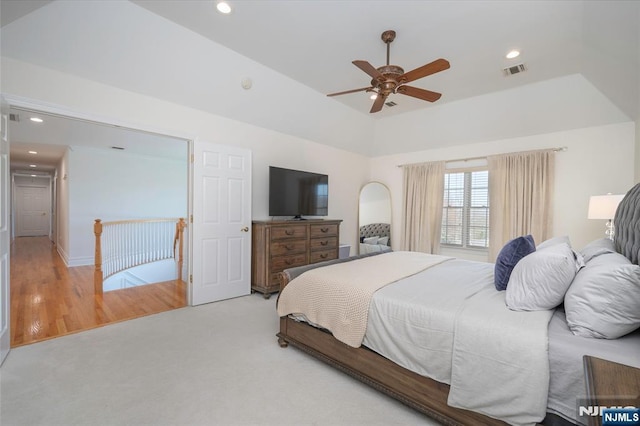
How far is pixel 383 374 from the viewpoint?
5.89 ft

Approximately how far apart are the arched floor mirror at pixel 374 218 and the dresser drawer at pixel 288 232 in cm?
197

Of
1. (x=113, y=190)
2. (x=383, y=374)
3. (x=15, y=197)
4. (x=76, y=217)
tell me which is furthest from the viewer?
(x=15, y=197)

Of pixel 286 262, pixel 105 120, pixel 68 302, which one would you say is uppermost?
pixel 105 120

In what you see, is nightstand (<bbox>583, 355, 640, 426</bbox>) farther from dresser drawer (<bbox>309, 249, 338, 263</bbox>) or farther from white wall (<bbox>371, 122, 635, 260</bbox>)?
white wall (<bbox>371, 122, 635, 260</bbox>)

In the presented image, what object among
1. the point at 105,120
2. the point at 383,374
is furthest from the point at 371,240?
the point at 105,120

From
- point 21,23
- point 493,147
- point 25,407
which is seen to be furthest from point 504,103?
point 25,407

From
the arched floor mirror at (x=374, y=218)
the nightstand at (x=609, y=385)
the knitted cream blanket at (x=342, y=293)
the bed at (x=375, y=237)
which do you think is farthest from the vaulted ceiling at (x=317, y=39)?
the bed at (x=375, y=237)

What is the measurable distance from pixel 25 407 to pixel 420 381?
243cm

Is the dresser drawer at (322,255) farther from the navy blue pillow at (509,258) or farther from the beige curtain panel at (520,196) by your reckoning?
the navy blue pillow at (509,258)

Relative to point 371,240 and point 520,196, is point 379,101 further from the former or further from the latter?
point 371,240

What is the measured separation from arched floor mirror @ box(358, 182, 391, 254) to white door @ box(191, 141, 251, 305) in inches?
106

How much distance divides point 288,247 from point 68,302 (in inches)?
115

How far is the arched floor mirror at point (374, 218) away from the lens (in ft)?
19.0

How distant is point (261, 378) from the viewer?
2029 mm
